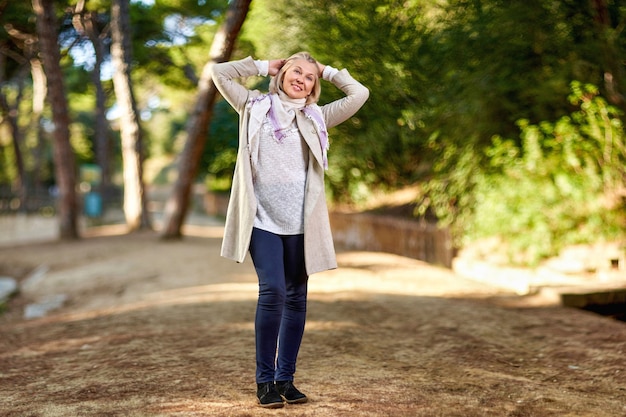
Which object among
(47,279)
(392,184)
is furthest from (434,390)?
(392,184)

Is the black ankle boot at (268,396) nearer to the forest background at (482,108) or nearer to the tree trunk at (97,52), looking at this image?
the forest background at (482,108)

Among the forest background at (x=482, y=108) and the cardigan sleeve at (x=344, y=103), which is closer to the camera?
the cardigan sleeve at (x=344, y=103)

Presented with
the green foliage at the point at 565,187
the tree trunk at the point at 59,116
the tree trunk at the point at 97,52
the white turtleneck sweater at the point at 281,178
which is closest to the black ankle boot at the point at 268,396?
the white turtleneck sweater at the point at 281,178

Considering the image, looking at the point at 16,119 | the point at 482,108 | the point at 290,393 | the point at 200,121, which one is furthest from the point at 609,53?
the point at 16,119

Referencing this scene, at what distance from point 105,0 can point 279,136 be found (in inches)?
574

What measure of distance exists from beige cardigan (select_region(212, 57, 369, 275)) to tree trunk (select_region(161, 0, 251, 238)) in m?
7.70

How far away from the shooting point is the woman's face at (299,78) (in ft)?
12.1

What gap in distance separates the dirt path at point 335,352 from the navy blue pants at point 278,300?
23 centimetres

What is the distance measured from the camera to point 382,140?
1205 centimetres

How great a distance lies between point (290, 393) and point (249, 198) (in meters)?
0.95

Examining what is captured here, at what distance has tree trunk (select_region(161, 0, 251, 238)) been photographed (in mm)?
11728

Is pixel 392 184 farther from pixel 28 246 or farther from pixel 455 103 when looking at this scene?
pixel 28 246

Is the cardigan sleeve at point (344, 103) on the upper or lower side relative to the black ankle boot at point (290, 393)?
upper

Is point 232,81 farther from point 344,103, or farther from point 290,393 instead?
point 290,393
